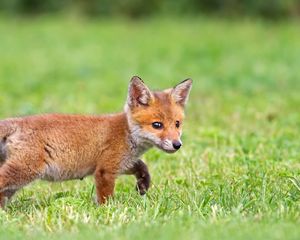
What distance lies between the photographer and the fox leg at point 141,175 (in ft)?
27.2

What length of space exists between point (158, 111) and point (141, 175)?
0.72 meters

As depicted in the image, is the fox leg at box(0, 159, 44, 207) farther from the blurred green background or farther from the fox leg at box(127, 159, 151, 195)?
the blurred green background

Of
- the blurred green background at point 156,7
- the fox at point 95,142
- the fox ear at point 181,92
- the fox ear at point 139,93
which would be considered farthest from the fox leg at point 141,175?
the blurred green background at point 156,7

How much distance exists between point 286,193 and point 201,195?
2.50 ft

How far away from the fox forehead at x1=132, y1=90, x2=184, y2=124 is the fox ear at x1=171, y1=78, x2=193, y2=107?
0.11m

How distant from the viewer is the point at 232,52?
19.9 metres

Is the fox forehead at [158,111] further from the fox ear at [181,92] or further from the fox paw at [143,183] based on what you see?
the fox paw at [143,183]

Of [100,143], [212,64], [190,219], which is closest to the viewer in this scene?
[190,219]

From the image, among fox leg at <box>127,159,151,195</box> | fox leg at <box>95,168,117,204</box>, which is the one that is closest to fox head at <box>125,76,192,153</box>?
fox leg at <box>127,159,151,195</box>

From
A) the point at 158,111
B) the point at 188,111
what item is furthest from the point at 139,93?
the point at 188,111

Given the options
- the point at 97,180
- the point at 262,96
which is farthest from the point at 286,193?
the point at 262,96

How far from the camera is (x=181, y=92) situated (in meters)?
8.39

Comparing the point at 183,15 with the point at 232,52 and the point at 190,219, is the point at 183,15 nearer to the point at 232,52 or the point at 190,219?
the point at 232,52

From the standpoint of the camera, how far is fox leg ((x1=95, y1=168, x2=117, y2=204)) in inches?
306
